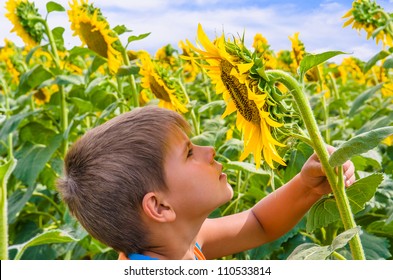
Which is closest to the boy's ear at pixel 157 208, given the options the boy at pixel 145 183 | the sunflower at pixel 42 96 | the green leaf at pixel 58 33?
the boy at pixel 145 183

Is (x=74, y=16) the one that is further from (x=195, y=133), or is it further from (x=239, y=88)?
(x=239, y=88)

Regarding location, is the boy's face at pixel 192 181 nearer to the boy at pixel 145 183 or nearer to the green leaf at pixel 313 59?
the boy at pixel 145 183

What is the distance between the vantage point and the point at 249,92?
737mm

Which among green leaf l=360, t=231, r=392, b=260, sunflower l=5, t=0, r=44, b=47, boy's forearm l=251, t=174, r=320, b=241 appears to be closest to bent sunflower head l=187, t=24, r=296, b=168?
boy's forearm l=251, t=174, r=320, b=241

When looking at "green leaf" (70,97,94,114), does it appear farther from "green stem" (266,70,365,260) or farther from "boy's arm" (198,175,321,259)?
"green stem" (266,70,365,260)

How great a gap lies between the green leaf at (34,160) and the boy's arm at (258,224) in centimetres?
63

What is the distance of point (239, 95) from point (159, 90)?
0.64 meters

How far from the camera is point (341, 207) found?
2.56 feet

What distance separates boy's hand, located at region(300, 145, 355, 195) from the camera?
3.02ft

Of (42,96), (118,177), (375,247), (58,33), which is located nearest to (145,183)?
(118,177)

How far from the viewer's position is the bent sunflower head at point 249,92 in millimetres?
742

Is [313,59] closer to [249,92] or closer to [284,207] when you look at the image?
[249,92]
